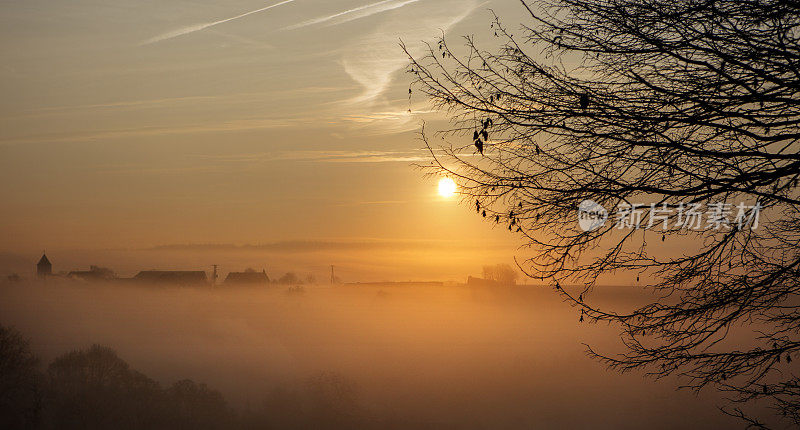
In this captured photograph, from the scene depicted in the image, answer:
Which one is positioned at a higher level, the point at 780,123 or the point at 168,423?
the point at 780,123

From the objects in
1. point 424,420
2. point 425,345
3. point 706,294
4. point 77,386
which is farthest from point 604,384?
point 706,294

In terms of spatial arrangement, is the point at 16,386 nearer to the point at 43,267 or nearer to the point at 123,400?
Result: the point at 123,400

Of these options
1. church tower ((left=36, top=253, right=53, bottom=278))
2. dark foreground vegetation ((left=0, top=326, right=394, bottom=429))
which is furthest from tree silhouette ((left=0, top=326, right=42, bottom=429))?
church tower ((left=36, top=253, right=53, bottom=278))

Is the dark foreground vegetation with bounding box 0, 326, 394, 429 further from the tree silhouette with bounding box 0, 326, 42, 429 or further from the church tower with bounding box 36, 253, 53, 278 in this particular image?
the church tower with bounding box 36, 253, 53, 278

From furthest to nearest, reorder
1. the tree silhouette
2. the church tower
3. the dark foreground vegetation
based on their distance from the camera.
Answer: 1. the church tower
2. the dark foreground vegetation
3. the tree silhouette

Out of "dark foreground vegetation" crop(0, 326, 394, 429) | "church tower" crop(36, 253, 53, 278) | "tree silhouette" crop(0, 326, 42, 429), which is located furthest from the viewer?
"church tower" crop(36, 253, 53, 278)

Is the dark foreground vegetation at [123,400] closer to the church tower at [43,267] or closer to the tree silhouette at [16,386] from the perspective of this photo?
the tree silhouette at [16,386]

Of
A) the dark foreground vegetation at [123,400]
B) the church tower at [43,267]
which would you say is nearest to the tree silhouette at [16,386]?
the dark foreground vegetation at [123,400]

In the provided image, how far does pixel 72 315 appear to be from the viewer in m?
78.2

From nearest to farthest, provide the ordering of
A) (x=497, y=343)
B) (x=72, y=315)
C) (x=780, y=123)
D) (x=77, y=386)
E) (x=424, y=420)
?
1. (x=780, y=123)
2. (x=77, y=386)
3. (x=424, y=420)
4. (x=72, y=315)
5. (x=497, y=343)

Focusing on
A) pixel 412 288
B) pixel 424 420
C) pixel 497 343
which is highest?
pixel 412 288

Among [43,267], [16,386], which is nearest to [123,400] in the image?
[16,386]

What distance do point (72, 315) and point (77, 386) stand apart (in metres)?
42.6

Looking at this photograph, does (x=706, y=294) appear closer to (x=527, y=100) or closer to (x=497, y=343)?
(x=527, y=100)
